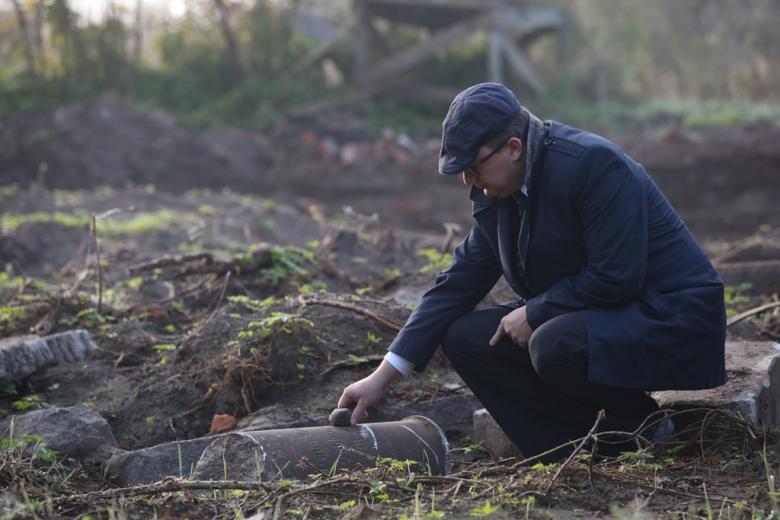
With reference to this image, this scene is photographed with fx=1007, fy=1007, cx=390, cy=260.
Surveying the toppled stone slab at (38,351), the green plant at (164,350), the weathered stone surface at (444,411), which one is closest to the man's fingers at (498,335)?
the weathered stone surface at (444,411)

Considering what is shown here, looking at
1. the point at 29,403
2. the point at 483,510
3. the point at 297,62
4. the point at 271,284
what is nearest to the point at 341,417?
the point at 483,510

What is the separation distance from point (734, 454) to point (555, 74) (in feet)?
54.7

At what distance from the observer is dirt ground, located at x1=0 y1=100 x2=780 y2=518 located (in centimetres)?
331

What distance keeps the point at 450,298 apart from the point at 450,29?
1440cm

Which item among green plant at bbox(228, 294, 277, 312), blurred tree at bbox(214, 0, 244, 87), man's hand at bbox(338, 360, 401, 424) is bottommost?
man's hand at bbox(338, 360, 401, 424)

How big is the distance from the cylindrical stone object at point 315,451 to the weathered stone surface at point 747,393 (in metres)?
1.03

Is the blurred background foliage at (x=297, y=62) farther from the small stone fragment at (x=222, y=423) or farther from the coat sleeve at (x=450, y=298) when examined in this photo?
the coat sleeve at (x=450, y=298)

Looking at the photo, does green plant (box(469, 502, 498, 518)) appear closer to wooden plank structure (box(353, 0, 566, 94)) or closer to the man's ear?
the man's ear

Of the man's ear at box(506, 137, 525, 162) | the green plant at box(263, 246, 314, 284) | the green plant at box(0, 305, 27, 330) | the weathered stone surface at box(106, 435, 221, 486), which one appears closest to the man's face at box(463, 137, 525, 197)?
the man's ear at box(506, 137, 525, 162)

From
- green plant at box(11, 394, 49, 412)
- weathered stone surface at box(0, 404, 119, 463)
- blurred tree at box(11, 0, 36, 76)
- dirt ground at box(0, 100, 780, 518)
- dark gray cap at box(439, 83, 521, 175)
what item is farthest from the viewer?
blurred tree at box(11, 0, 36, 76)

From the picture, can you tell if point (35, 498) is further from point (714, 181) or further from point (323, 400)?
point (714, 181)

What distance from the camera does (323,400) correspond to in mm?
4660

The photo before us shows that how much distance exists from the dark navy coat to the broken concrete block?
0.76 meters

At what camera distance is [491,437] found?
174 inches
